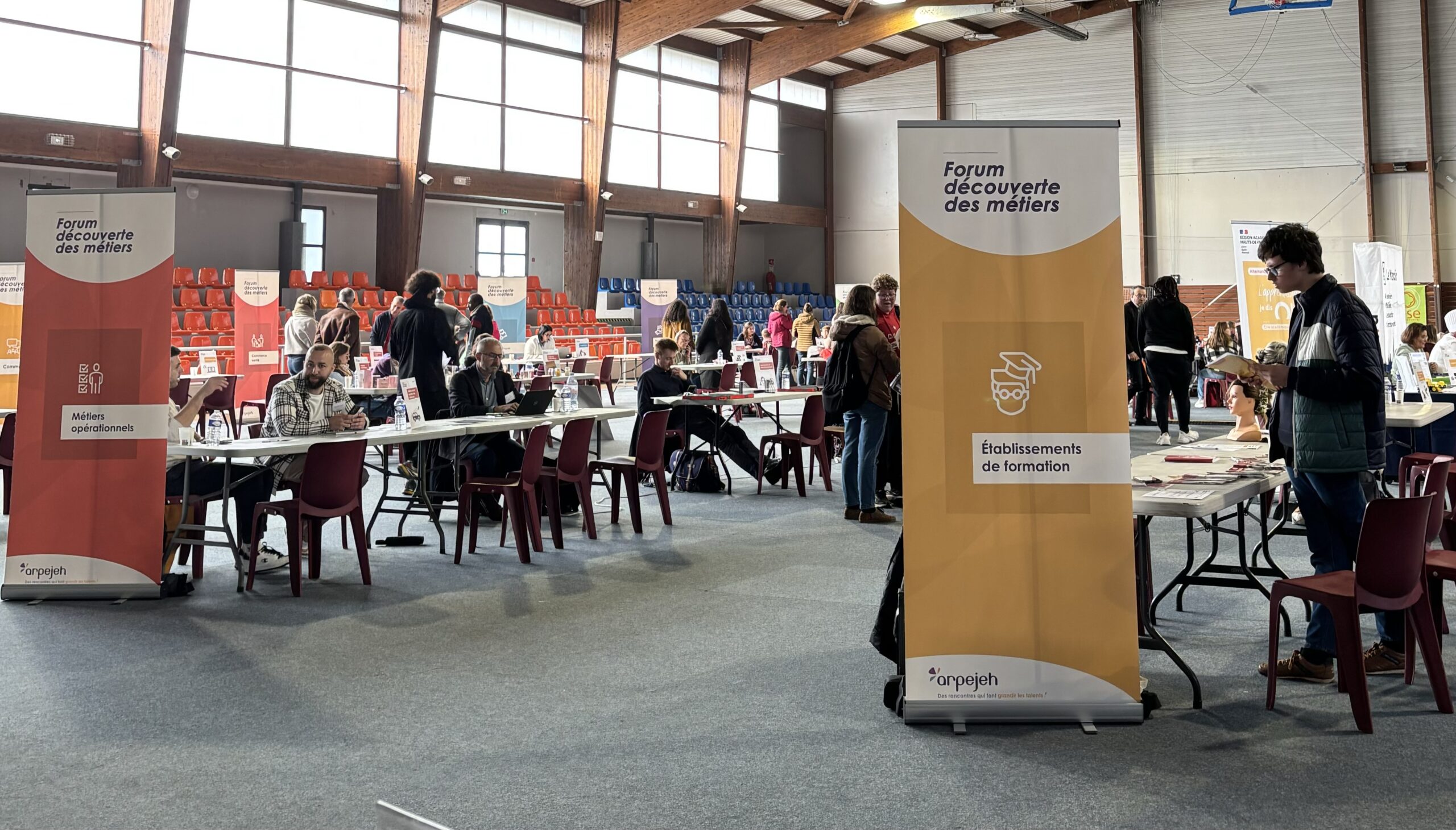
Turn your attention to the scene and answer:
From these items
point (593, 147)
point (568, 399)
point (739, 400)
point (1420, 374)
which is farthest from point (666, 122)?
point (1420, 374)

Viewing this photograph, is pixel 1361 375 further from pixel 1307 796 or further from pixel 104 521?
pixel 104 521

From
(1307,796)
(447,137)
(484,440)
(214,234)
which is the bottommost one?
(1307,796)

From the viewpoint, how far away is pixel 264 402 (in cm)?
1026

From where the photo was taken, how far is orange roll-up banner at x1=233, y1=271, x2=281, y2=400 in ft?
36.1

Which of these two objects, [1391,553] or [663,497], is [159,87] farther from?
[1391,553]

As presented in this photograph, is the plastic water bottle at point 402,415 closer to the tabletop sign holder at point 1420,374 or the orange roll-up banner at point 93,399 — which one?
the orange roll-up banner at point 93,399

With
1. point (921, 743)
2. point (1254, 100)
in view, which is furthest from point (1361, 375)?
point (1254, 100)

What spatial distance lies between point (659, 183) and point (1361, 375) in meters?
17.0

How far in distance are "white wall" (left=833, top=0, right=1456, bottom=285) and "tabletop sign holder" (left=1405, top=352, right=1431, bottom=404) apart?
11.9 metres

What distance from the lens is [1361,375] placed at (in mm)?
3182

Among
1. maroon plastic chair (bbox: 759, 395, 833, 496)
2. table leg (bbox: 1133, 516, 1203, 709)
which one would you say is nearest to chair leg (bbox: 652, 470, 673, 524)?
maroon plastic chair (bbox: 759, 395, 833, 496)

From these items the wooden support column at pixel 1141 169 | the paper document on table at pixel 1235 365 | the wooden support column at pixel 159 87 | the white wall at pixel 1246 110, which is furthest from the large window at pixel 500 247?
the paper document on table at pixel 1235 365

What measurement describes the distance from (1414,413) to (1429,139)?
45.3 feet

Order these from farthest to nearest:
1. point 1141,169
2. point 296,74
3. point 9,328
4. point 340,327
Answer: point 1141,169 → point 296,74 → point 340,327 → point 9,328
